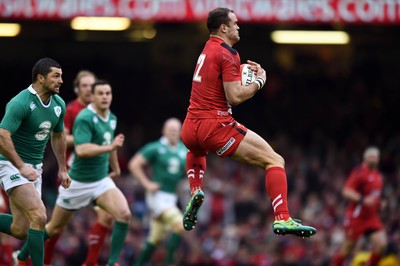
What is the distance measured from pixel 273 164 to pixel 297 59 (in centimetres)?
1541

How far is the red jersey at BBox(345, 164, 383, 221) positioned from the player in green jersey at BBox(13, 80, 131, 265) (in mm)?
5645

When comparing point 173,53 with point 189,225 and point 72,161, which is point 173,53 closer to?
point 72,161

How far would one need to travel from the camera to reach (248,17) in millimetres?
18609

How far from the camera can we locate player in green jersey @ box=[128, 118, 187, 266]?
15.9m

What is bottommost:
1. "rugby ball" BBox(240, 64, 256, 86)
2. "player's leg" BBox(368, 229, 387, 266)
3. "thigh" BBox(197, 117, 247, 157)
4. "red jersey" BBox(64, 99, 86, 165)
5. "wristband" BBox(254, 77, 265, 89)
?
"player's leg" BBox(368, 229, 387, 266)

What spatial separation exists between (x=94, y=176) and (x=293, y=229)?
359 cm

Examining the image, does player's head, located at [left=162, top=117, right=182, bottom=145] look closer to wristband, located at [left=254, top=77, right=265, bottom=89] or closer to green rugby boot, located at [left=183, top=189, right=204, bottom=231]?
green rugby boot, located at [left=183, top=189, right=204, bottom=231]

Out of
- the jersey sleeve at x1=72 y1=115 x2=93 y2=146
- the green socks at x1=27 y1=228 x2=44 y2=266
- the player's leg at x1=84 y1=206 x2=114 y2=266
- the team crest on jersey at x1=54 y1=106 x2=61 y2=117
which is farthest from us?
the player's leg at x1=84 y1=206 x2=114 y2=266

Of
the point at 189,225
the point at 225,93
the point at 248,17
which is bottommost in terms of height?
the point at 189,225

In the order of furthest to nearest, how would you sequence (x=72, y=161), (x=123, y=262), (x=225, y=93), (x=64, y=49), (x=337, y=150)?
1. (x=64, y=49)
2. (x=337, y=150)
3. (x=123, y=262)
4. (x=72, y=161)
5. (x=225, y=93)

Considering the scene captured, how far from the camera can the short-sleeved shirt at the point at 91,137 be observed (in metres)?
12.9

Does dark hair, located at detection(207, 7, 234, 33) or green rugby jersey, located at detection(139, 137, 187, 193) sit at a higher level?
dark hair, located at detection(207, 7, 234, 33)

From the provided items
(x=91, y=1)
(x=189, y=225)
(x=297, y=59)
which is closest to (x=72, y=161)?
(x=189, y=225)

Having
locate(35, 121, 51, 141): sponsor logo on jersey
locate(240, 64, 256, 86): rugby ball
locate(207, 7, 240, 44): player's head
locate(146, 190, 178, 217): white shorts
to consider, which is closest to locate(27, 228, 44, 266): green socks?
locate(35, 121, 51, 141): sponsor logo on jersey
